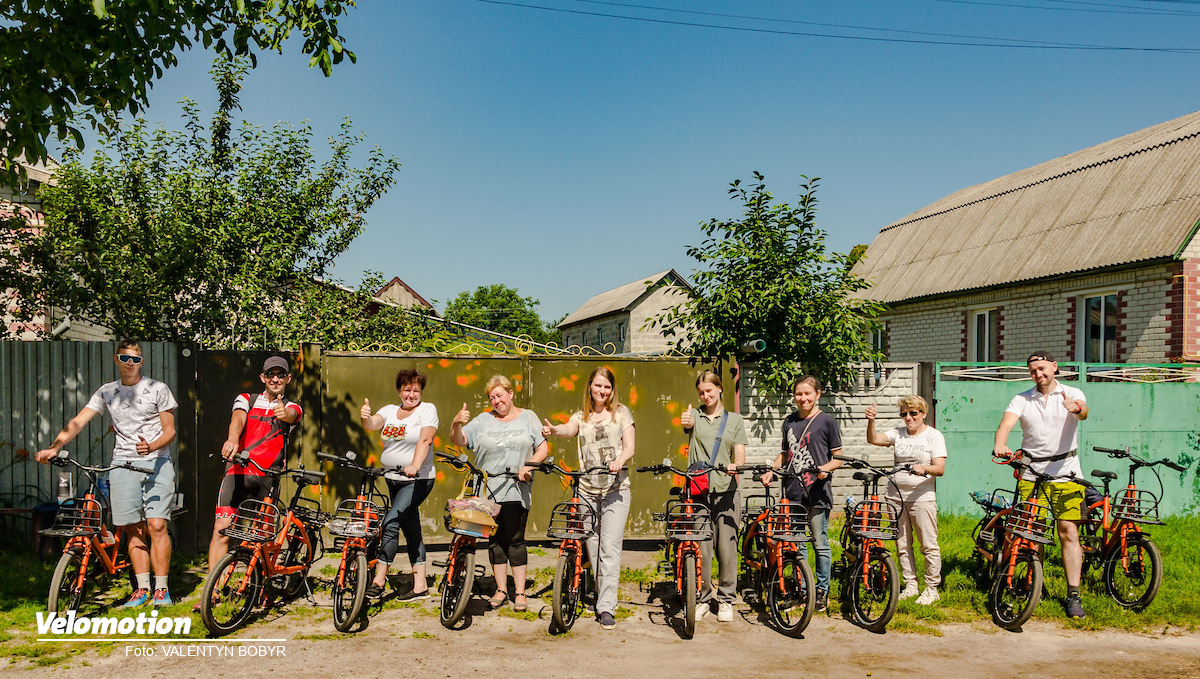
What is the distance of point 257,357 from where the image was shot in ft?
24.1

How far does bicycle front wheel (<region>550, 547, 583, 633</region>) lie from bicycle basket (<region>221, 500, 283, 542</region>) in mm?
1922

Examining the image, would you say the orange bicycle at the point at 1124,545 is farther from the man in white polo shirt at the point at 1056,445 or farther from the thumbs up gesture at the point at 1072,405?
the thumbs up gesture at the point at 1072,405

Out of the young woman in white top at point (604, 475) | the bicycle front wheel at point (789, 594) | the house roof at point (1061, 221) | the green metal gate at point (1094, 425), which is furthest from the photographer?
the house roof at point (1061, 221)

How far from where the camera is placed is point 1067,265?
14.6 m

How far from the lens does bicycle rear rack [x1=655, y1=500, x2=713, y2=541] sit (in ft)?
17.2

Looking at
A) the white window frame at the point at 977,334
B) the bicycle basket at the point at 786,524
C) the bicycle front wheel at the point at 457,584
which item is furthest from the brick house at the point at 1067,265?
the bicycle front wheel at the point at 457,584

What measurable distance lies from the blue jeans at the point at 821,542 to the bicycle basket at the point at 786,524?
10 centimetres

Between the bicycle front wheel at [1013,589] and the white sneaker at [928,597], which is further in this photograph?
the white sneaker at [928,597]

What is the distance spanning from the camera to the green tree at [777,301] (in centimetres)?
805

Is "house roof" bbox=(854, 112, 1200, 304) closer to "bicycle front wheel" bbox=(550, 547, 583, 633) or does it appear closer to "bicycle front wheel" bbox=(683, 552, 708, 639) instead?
"bicycle front wheel" bbox=(683, 552, 708, 639)

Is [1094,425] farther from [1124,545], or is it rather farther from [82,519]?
[82,519]

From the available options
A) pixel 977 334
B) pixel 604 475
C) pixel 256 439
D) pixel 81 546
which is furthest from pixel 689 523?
pixel 977 334

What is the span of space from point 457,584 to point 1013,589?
3.97 metres

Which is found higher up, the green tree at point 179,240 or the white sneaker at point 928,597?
the green tree at point 179,240
